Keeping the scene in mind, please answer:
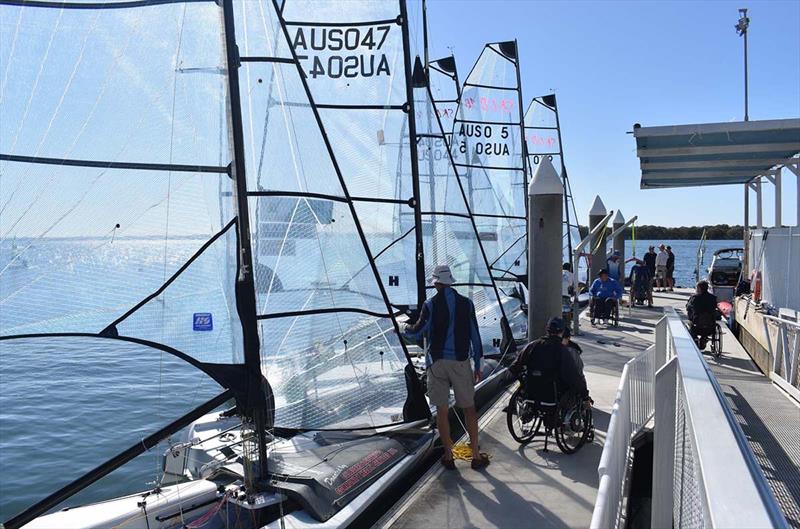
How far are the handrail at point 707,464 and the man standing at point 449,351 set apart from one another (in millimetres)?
2267

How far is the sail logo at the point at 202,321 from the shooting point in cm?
432

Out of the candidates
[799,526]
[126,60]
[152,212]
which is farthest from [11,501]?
[799,526]

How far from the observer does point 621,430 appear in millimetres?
4332

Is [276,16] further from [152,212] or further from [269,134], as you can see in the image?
[152,212]

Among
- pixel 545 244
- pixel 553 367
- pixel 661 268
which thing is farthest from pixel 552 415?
pixel 661 268

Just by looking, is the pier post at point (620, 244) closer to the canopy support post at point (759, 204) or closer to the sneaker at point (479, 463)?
the canopy support post at point (759, 204)

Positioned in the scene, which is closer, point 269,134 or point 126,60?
point 126,60

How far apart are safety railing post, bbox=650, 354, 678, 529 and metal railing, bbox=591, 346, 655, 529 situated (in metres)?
0.23

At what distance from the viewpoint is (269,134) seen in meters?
5.30

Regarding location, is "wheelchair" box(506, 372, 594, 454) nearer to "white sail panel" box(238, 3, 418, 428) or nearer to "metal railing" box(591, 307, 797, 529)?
"metal railing" box(591, 307, 797, 529)

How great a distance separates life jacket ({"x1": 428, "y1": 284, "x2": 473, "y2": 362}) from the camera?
5.31 meters

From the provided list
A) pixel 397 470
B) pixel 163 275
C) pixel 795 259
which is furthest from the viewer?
pixel 795 259

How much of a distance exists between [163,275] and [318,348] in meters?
1.49

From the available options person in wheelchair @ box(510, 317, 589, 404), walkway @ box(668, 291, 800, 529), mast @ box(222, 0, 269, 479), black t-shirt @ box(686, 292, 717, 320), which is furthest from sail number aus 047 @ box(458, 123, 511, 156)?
mast @ box(222, 0, 269, 479)
